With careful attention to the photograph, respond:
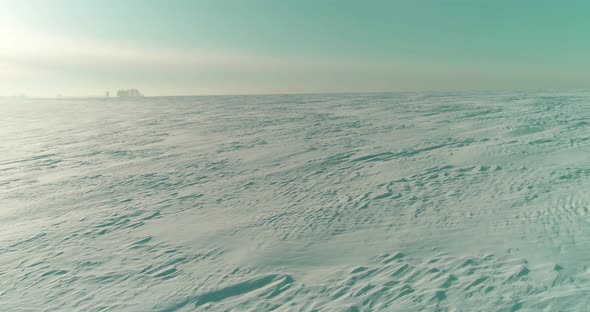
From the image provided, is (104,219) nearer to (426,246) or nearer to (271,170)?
(271,170)

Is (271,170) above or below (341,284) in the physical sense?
above

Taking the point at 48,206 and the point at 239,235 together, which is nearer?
the point at 239,235

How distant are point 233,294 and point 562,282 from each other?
3.47 meters

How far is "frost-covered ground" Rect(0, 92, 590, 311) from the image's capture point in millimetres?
3654

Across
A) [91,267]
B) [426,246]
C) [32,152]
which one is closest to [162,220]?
[91,267]

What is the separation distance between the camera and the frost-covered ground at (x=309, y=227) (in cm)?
365

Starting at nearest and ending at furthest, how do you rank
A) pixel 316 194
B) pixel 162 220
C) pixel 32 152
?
pixel 162 220, pixel 316 194, pixel 32 152

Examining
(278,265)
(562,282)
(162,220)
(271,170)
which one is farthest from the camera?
(271,170)

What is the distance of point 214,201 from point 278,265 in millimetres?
2754

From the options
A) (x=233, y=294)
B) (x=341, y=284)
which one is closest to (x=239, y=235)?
(x=233, y=294)

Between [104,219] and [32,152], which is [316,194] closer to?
[104,219]

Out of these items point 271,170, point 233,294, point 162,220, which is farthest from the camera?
point 271,170

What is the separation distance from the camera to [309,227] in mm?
5207

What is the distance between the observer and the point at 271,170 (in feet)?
27.8
